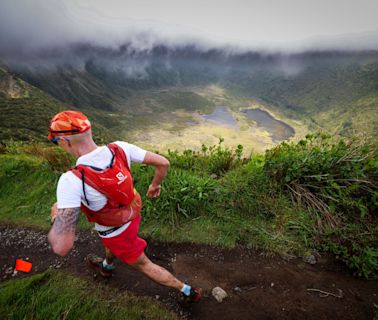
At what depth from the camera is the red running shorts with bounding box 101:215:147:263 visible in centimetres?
227

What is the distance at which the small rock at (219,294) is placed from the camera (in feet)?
9.16

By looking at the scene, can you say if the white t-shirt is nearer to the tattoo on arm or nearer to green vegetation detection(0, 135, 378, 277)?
the tattoo on arm

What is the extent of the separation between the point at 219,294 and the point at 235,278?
365 millimetres

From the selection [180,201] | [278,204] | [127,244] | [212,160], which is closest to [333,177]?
[278,204]

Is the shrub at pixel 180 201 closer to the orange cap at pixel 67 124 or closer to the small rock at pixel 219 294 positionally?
the small rock at pixel 219 294

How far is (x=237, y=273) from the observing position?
123 inches

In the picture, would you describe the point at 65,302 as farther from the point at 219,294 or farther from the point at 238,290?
the point at 238,290

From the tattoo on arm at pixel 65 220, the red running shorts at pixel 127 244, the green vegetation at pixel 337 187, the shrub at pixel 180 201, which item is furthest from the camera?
the shrub at pixel 180 201

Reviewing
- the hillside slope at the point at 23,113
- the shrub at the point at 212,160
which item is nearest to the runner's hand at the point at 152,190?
the shrub at the point at 212,160

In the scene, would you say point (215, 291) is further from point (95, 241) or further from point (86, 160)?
point (86, 160)

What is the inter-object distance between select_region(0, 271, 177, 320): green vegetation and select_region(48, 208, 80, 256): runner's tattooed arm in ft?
1.75

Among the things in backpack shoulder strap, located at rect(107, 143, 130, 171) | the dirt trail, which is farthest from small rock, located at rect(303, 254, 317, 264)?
backpack shoulder strap, located at rect(107, 143, 130, 171)

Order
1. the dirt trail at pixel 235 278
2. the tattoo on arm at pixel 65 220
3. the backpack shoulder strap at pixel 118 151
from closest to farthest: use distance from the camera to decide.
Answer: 1. the tattoo on arm at pixel 65 220
2. the backpack shoulder strap at pixel 118 151
3. the dirt trail at pixel 235 278

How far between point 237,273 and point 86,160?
2.65m
